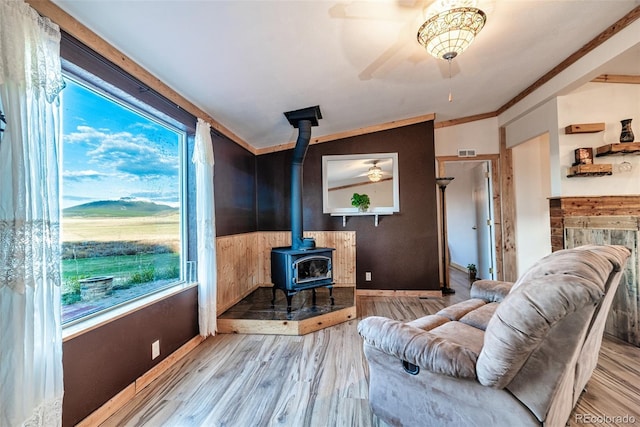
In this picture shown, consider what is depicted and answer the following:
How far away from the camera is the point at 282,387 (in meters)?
2.08

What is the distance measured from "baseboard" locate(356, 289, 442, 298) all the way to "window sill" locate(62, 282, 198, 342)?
2848 millimetres

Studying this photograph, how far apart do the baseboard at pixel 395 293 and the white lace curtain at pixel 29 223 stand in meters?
3.82

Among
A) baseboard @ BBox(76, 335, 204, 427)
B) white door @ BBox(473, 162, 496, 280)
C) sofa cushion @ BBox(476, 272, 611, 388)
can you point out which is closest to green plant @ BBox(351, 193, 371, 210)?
white door @ BBox(473, 162, 496, 280)

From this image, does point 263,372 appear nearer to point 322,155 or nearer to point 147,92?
point 147,92

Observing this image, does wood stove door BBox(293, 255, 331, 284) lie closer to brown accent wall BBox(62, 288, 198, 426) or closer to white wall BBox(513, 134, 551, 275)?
brown accent wall BBox(62, 288, 198, 426)

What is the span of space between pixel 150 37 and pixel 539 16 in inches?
120

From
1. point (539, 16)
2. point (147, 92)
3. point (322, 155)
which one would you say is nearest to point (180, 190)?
point (147, 92)

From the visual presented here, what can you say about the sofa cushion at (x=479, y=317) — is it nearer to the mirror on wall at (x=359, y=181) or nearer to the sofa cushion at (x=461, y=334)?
the sofa cushion at (x=461, y=334)

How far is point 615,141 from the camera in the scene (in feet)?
11.2

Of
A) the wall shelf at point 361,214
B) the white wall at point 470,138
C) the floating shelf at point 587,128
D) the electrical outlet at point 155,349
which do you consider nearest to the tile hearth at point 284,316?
the electrical outlet at point 155,349

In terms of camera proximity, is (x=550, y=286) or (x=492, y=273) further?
(x=492, y=273)

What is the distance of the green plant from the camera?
447 centimetres

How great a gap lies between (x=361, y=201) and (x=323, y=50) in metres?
2.57

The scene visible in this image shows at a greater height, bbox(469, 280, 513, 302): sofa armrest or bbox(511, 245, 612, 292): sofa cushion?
bbox(511, 245, 612, 292): sofa cushion
